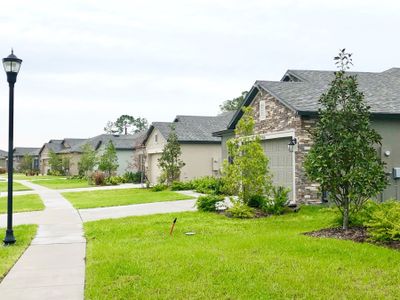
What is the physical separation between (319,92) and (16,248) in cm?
1206

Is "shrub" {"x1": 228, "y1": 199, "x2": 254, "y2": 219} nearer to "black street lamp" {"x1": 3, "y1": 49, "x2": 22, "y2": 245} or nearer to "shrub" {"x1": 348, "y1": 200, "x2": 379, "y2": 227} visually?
"shrub" {"x1": 348, "y1": 200, "x2": 379, "y2": 227}

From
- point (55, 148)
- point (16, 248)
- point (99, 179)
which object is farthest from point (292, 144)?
point (55, 148)

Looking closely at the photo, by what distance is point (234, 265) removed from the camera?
7.11 m

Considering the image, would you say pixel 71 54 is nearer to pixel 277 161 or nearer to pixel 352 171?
pixel 277 161

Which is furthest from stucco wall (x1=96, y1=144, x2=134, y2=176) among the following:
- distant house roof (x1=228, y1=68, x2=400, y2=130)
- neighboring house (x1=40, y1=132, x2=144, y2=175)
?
distant house roof (x1=228, y1=68, x2=400, y2=130)

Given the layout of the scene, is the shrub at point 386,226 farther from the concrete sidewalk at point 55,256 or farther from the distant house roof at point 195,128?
the distant house roof at point 195,128

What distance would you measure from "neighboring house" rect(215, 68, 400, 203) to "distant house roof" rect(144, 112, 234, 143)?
1027 cm

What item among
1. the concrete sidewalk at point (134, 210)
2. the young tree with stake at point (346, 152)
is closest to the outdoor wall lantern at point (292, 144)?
the concrete sidewalk at point (134, 210)

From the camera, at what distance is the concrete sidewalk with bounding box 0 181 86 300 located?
19.5 ft

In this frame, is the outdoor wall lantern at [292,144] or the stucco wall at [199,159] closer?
the outdoor wall lantern at [292,144]

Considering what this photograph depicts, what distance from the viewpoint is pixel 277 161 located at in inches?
684

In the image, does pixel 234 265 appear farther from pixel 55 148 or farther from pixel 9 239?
pixel 55 148

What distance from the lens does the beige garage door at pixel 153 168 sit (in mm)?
32344

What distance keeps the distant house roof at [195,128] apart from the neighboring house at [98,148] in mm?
8280
